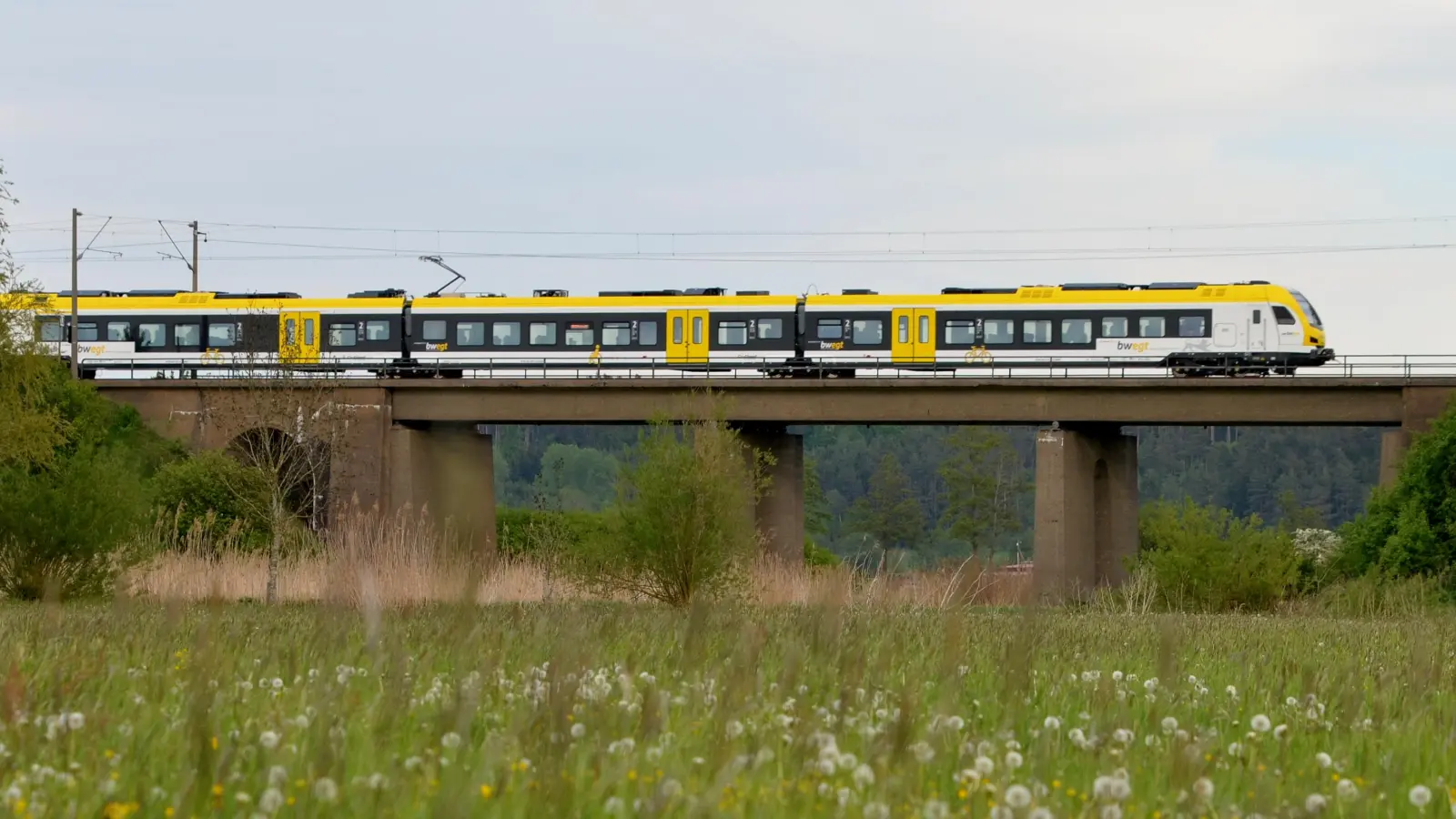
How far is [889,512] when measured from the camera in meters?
124

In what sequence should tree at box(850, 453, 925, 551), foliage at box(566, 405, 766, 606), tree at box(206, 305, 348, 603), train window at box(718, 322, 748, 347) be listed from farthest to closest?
tree at box(850, 453, 925, 551) → train window at box(718, 322, 748, 347) → tree at box(206, 305, 348, 603) → foliage at box(566, 405, 766, 606)

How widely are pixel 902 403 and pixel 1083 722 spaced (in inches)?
1689

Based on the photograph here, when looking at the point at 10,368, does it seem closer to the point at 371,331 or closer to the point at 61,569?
the point at 61,569

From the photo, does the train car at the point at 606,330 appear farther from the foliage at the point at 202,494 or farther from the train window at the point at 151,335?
the train window at the point at 151,335

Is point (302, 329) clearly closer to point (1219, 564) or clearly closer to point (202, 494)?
point (202, 494)

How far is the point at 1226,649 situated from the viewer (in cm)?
1173

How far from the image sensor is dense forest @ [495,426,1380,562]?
11875cm

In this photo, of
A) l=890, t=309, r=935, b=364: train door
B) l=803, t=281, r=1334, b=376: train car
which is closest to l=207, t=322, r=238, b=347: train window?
l=803, t=281, r=1334, b=376: train car

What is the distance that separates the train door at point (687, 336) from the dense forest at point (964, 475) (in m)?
54.0

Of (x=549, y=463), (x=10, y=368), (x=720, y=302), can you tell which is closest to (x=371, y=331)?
(x=720, y=302)

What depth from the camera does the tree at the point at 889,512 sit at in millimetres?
123375

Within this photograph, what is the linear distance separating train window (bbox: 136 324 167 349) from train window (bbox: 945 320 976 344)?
26267 mm

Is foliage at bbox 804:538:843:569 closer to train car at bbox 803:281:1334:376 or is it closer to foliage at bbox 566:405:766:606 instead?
train car at bbox 803:281:1334:376

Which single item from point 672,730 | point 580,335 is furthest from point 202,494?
point 672,730
